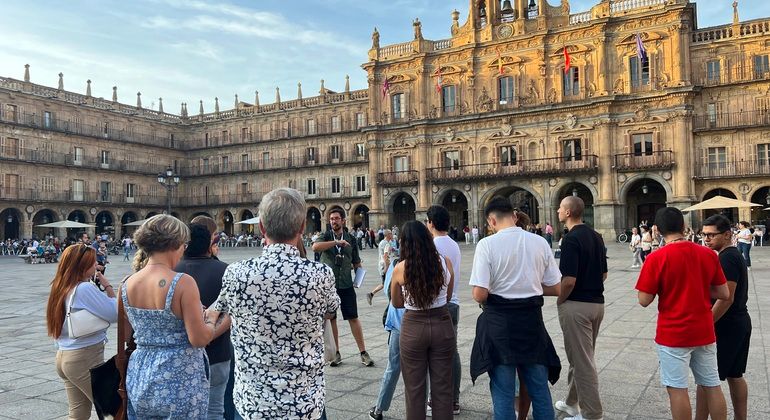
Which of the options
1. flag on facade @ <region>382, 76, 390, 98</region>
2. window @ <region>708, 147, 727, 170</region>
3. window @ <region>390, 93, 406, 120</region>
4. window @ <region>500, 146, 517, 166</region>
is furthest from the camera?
window @ <region>390, 93, 406, 120</region>

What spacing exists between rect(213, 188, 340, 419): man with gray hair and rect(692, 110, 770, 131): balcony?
3452 centimetres

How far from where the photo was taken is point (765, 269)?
16297 millimetres

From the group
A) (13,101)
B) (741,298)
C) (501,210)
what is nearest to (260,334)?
(501,210)

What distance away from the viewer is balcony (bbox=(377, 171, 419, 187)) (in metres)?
39.1

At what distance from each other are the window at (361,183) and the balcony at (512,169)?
301 inches

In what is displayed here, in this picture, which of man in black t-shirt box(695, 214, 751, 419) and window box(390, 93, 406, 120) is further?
window box(390, 93, 406, 120)

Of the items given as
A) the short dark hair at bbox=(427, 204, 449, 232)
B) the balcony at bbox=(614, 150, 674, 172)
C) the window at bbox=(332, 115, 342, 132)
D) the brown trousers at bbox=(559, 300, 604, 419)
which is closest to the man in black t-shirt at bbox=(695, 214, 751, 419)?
the brown trousers at bbox=(559, 300, 604, 419)

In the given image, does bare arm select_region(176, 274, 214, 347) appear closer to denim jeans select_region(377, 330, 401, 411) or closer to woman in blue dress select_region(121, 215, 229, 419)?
woman in blue dress select_region(121, 215, 229, 419)

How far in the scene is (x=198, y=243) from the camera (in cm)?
396

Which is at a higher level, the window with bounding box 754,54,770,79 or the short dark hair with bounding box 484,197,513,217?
the window with bounding box 754,54,770,79

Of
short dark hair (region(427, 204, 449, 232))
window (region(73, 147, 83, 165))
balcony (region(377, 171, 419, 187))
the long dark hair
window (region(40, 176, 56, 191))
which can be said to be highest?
window (region(73, 147, 83, 165))

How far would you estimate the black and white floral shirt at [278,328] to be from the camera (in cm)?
276

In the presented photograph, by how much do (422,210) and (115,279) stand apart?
2296 centimetres

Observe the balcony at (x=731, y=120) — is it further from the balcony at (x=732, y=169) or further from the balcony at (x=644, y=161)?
the balcony at (x=644, y=161)
